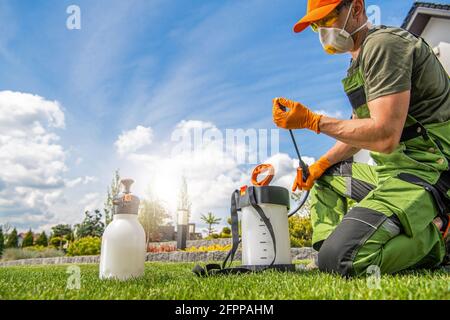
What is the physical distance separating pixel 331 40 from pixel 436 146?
1137 mm

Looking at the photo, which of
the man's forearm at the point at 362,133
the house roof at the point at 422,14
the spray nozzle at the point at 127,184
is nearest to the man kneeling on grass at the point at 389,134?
the man's forearm at the point at 362,133

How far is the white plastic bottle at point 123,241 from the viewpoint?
233 cm

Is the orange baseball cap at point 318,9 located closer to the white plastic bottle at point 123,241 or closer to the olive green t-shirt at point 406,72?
the olive green t-shirt at point 406,72

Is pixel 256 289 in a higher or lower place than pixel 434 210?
lower

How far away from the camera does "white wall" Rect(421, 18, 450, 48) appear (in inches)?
437

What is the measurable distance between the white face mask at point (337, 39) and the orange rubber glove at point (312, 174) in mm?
1032

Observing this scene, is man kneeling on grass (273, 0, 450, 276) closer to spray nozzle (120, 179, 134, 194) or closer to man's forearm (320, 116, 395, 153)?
A: man's forearm (320, 116, 395, 153)

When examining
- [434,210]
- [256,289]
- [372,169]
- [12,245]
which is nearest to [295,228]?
[372,169]

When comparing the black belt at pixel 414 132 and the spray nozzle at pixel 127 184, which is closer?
the spray nozzle at pixel 127 184

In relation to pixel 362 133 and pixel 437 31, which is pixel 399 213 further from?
pixel 437 31

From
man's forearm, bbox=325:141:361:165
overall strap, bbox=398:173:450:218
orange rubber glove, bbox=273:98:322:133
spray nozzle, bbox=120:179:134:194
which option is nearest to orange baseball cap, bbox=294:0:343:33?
orange rubber glove, bbox=273:98:322:133

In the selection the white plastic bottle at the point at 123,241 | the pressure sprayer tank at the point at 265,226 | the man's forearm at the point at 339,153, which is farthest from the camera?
the man's forearm at the point at 339,153
